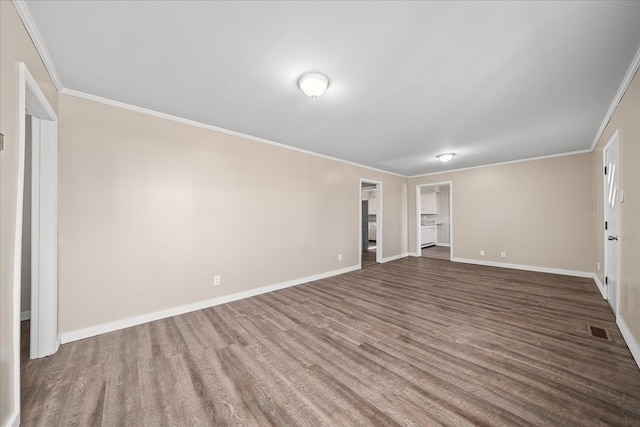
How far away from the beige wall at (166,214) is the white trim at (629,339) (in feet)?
12.6

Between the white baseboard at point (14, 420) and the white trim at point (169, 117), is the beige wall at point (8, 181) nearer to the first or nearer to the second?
the white baseboard at point (14, 420)

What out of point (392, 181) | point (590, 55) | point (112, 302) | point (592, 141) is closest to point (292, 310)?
point (112, 302)

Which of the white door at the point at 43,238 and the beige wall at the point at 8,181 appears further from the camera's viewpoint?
the white door at the point at 43,238

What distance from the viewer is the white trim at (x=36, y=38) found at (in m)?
1.44

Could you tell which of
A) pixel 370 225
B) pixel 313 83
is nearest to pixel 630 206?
pixel 313 83

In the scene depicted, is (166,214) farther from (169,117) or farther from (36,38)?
(36,38)

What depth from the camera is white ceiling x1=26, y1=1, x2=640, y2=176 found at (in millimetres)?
1499

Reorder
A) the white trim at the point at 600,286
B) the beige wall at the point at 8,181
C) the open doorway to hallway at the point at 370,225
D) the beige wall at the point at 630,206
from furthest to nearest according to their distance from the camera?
the open doorway to hallway at the point at 370,225 < the white trim at the point at 600,286 < the beige wall at the point at 630,206 < the beige wall at the point at 8,181

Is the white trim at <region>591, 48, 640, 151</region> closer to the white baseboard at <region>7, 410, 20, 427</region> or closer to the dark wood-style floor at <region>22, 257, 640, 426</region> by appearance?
the dark wood-style floor at <region>22, 257, 640, 426</region>

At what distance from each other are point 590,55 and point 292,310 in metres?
3.73

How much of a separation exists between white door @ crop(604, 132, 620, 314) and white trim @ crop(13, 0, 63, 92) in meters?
5.26

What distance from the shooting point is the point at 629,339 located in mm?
2219

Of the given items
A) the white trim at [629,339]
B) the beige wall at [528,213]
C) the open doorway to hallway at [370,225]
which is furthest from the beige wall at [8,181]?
the beige wall at [528,213]

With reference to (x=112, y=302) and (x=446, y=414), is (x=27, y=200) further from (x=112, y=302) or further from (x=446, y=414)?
(x=446, y=414)
